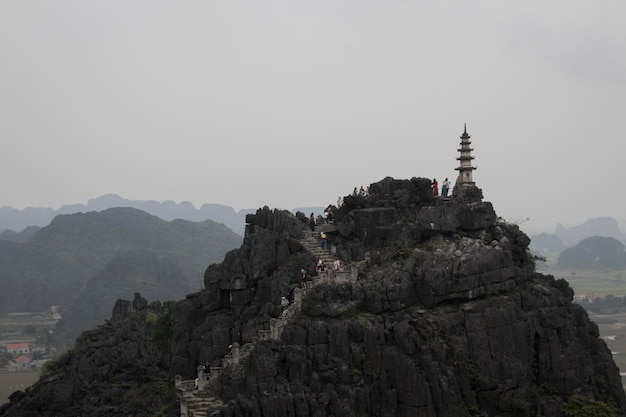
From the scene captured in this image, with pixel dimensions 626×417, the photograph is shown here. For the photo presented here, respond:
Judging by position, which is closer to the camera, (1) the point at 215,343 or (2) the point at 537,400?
(2) the point at 537,400

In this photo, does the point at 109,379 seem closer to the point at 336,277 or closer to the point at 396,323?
the point at 336,277

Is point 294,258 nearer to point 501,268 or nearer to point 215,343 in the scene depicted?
point 215,343

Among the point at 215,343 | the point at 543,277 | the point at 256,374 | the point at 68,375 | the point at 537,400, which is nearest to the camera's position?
the point at 256,374

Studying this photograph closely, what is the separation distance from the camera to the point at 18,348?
162 meters

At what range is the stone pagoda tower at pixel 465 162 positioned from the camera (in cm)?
6084

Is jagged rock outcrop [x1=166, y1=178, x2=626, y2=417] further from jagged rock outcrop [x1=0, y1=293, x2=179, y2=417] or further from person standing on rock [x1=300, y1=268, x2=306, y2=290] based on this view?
jagged rock outcrop [x1=0, y1=293, x2=179, y2=417]

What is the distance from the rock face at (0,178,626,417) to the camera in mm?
45344

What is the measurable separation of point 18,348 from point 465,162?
12712 cm

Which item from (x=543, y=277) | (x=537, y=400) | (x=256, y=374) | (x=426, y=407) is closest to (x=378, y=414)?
(x=426, y=407)

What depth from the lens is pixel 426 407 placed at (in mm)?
45406

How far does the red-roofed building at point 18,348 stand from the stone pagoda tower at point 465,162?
125 m

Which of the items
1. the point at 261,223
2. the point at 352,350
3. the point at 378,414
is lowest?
the point at 378,414

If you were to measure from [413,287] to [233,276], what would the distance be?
40.8ft

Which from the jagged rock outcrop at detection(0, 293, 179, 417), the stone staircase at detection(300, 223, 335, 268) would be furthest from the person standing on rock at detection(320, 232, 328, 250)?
the jagged rock outcrop at detection(0, 293, 179, 417)
